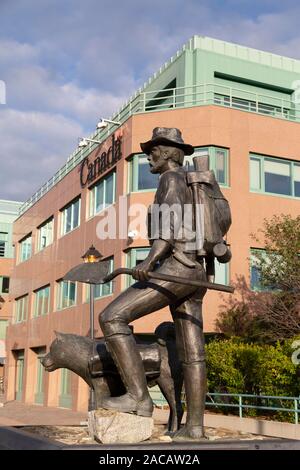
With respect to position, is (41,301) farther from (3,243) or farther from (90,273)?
(90,273)

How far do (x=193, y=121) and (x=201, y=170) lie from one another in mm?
16159

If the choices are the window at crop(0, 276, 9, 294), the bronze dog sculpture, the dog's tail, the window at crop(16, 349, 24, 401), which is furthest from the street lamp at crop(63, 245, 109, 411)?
the window at crop(0, 276, 9, 294)

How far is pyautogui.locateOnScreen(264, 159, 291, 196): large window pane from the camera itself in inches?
888

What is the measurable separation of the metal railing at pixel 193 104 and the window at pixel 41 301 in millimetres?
5114

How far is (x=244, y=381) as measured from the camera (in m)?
16.9

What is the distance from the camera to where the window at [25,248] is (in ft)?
118

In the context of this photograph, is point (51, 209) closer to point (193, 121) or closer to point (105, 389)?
point (193, 121)

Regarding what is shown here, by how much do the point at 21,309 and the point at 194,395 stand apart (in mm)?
31493

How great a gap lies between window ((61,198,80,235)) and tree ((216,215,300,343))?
958 cm

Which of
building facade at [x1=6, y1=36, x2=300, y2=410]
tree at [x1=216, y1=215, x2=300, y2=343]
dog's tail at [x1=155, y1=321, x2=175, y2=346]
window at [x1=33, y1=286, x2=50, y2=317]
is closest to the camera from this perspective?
dog's tail at [x1=155, y1=321, x2=175, y2=346]

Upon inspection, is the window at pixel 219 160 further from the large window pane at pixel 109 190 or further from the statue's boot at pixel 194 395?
the statue's boot at pixel 194 395

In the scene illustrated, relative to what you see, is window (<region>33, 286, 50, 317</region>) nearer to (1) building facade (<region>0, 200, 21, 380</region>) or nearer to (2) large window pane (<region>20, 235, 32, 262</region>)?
(2) large window pane (<region>20, 235, 32, 262</region>)

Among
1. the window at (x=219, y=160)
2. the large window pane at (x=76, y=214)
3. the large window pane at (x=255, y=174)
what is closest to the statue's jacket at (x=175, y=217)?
the window at (x=219, y=160)
